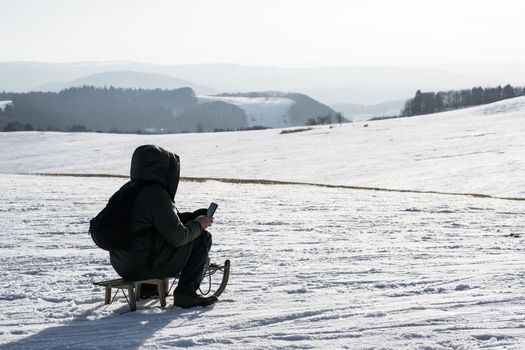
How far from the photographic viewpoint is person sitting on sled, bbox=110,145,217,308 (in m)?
5.33

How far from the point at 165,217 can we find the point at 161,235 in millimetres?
244

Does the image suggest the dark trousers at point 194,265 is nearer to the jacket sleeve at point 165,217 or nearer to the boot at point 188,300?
the boot at point 188,300

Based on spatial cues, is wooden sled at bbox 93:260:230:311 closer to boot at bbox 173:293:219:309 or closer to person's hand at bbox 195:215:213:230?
boot at bbox 173:293:219:309

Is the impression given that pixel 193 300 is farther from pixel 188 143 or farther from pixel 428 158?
pixel 188 143

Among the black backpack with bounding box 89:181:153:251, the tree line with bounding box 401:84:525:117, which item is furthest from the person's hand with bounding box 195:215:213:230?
the tree line with bounding box 401:84:525:117

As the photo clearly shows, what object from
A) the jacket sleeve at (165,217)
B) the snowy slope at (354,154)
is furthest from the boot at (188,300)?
the snowy slope at (354,154)

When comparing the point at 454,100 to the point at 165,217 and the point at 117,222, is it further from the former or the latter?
the point at 117,222

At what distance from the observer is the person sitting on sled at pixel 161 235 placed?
5.33 m

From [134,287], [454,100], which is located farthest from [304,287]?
[454,100]

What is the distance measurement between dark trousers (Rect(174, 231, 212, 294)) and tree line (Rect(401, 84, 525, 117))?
131 meters

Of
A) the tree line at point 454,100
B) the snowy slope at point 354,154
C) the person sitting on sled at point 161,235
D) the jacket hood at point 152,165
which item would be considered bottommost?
the snowy slope at point 354,154

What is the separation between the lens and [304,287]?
686 centimetres

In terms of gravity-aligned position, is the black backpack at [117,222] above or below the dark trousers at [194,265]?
above

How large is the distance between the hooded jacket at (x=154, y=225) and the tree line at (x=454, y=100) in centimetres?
13095
